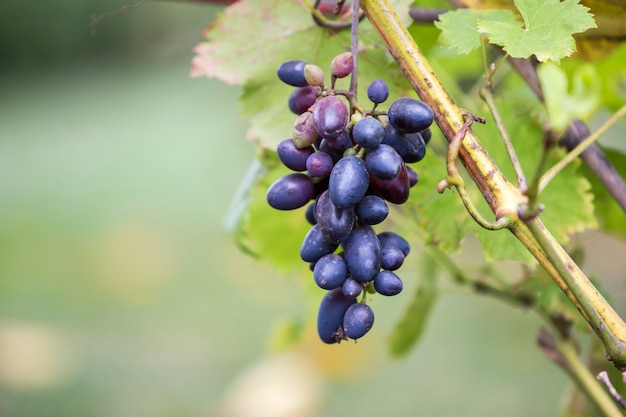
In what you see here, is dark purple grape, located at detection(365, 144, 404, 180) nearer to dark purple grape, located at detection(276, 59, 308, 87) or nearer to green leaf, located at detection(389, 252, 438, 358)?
dark purple grape, located at detection(276, 59, 308, 87)

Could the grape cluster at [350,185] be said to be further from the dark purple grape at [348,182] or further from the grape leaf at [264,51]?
the grape leaf at [264,51]

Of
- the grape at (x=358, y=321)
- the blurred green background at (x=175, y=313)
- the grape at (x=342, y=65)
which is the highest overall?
the grape at (x=342, y=65)

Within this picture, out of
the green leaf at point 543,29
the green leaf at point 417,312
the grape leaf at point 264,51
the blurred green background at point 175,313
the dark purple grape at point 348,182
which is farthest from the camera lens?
the blurred green background at point 175,313

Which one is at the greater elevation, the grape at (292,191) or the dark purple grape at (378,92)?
the dark purple grape at (378,92)

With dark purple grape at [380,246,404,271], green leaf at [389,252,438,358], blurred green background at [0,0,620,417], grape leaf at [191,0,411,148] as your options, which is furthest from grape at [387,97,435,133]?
green leaf at [389,252,438,358]

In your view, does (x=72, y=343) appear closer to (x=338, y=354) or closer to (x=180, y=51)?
(x=338, y=354)

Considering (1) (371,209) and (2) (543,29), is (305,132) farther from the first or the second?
(2) (543,29)

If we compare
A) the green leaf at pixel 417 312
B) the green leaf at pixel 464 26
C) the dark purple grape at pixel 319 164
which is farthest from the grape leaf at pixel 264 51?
the green leaf at pixel 417 312
